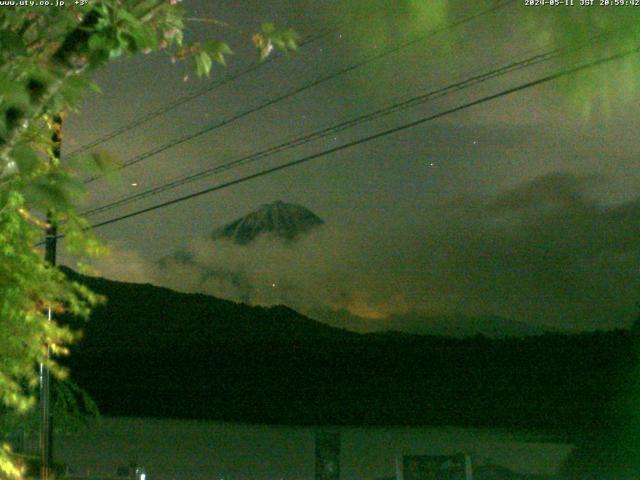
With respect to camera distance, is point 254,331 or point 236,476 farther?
point 254,331

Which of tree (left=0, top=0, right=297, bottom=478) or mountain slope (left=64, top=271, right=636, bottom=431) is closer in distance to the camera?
tree (left=0, top=0, right=297, bottom=478)

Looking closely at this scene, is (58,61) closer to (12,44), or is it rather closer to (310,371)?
(12,44)

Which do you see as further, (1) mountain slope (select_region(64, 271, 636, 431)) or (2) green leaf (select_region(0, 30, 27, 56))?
(1) mountain slope (select_region(64, 271, 636, 431))

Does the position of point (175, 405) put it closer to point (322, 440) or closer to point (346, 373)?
point (346, 373)

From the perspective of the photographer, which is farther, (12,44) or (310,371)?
(310,371)

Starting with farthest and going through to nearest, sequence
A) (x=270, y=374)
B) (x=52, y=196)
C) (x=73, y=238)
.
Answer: (x=270, y=374) → (x=73, y=238) → (x=52, y=196)

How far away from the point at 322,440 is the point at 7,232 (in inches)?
405

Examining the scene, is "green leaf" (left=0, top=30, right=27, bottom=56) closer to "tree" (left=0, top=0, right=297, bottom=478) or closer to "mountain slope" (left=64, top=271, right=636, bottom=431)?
"tree" (left=0, top=0, right=297, bottom=478)

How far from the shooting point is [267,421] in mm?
37250

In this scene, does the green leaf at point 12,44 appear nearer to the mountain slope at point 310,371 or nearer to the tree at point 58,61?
the tree at point 58,61

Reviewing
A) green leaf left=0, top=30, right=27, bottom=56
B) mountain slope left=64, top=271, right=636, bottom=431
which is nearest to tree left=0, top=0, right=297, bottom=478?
green leaf left=0, top=30, right=27, bottom=56

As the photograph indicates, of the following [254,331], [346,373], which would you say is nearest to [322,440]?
[346,373]

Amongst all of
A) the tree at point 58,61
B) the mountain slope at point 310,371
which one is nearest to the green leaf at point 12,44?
the tree at point 58,61

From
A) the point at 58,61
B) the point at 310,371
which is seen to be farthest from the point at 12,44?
the point at 310,371
